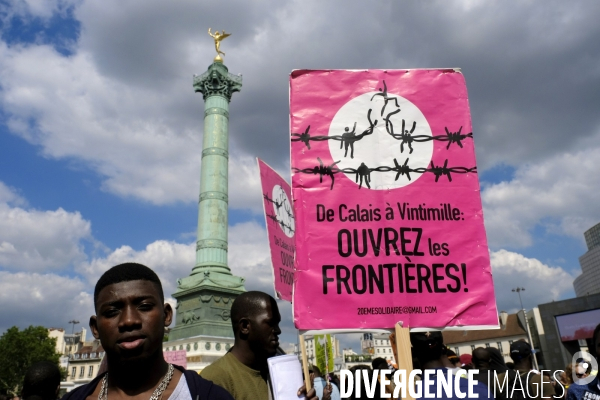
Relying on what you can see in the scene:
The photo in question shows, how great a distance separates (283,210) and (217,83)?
27133 mm

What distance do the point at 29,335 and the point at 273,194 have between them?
156 feet

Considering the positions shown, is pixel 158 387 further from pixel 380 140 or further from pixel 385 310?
pixel 380 140

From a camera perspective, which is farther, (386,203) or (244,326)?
(386,203)

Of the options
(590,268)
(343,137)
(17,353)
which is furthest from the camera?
(590,268)

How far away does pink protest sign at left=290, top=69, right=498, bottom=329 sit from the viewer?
3.05 meters

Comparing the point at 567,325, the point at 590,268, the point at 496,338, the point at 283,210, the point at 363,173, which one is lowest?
the point at 363,173

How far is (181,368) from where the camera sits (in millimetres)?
1872

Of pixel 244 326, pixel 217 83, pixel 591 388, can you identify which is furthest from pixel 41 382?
pixel 217 83

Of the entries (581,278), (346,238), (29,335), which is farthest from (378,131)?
(581,278)

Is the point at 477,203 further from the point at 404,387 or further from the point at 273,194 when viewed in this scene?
the point at 273,194

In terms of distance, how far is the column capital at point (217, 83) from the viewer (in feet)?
103

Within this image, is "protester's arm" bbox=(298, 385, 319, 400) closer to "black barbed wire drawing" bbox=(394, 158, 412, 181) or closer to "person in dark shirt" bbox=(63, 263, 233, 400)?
"person in dark shirt" bbox=(63, 263, 233, 400)

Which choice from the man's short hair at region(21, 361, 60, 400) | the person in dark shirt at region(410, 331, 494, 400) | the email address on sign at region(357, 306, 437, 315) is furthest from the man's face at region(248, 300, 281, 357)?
the man's short hair at region(21, 361, 60, 400)

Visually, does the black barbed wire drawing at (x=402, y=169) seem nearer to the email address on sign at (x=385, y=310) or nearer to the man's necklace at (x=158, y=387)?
the email address on sign at (x=385, y=310)
